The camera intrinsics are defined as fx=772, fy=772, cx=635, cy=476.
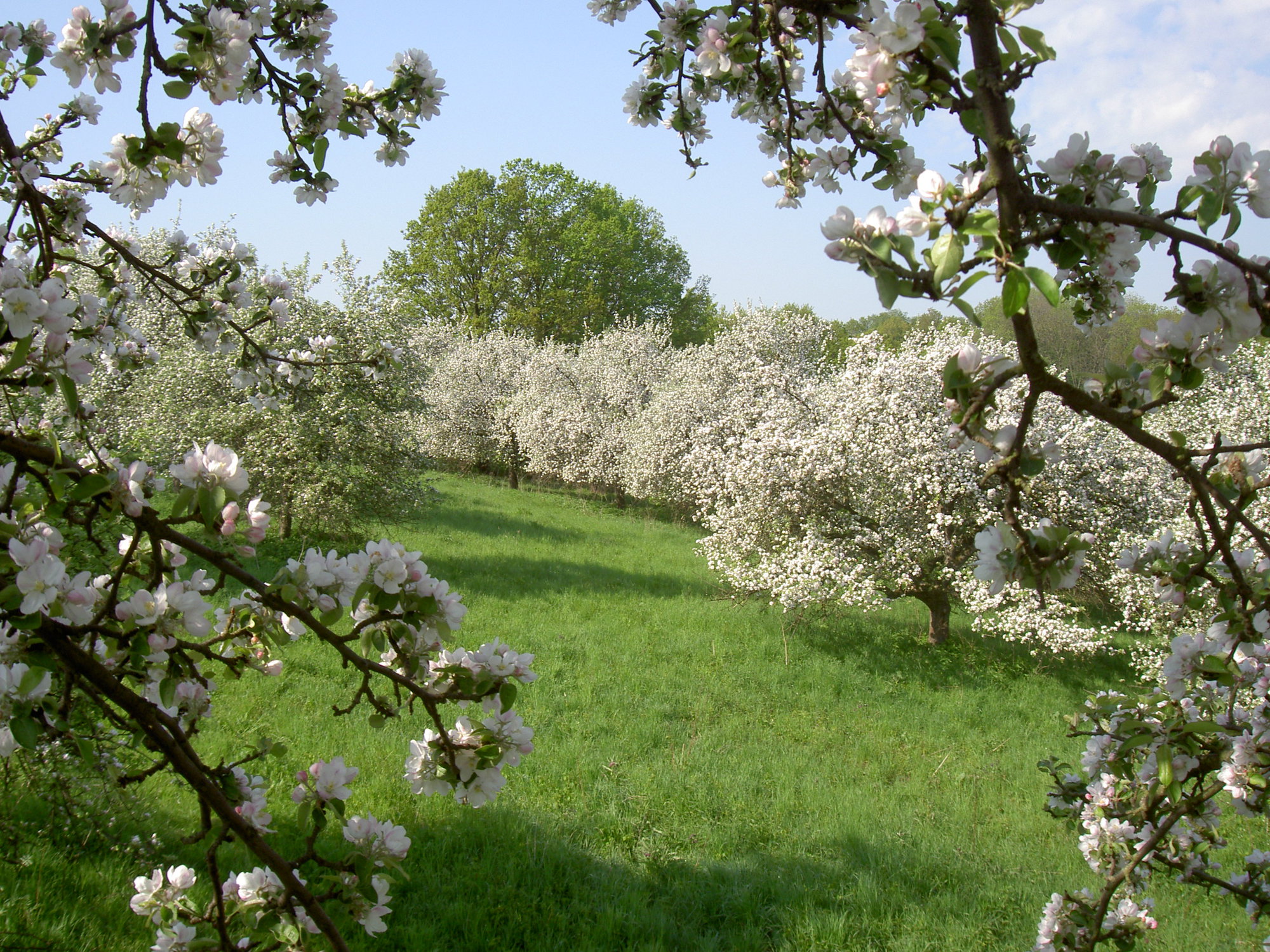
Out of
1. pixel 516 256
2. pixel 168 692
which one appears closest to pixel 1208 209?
pixel 168 692

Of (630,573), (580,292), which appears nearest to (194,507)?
(630,573)

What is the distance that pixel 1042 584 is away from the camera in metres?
1.33

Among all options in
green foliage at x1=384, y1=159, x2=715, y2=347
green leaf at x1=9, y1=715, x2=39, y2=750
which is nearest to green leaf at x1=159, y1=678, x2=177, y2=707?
green leaf at x1=9, y1=715, x2=39, y2=750

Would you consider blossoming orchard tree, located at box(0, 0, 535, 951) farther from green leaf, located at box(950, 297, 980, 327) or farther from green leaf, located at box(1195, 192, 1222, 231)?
green leaf, located at box(1195, 192, 1222, 231)

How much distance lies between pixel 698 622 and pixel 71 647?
942 cm

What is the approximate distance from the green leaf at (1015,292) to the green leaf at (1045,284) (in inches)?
0.4

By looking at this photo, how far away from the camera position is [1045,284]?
1009 mm

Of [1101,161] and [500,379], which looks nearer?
[1101,161]

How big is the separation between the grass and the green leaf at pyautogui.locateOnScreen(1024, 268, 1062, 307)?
3.98 metres

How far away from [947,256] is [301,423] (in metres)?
10.9

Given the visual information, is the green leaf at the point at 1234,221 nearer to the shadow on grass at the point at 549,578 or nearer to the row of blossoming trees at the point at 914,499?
the row of blossoming trees at the point at 914,499

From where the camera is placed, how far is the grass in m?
4.11

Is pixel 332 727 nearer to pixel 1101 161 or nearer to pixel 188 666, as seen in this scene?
pixel 188 666

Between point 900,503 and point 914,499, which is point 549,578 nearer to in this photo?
point 900,503
